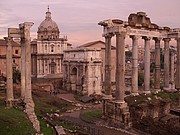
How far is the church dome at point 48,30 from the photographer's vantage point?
6450 cm

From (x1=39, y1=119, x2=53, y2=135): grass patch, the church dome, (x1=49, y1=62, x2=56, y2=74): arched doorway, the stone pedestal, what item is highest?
the church dome

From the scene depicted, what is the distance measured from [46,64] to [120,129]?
42.1 metres

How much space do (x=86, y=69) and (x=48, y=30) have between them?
75.9ft

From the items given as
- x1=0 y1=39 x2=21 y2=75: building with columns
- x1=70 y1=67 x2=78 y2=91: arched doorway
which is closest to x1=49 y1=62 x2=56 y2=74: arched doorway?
x1=0 y1=39 x2=21 y2=75: building with columns

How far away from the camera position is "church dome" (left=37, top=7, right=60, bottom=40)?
212ft

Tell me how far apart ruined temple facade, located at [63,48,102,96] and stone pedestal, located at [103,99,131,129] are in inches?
924

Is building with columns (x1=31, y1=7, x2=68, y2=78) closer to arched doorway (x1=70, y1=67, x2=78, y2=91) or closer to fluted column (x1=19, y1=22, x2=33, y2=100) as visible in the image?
arched doorway (x1=70, y1=67, x2=78, y2=91)

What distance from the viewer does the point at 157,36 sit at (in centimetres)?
2684

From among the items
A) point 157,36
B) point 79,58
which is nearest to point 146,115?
point 157,36

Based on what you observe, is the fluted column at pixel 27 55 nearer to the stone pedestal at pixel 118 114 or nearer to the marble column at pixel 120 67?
the stone pedestal at pixel 118 114

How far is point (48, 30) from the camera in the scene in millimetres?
64750

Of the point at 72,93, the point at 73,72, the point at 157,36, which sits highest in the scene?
the point at 157,36

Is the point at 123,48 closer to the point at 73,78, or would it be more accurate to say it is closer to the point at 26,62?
the point at 26,62

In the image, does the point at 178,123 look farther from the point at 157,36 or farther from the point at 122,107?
the point at 157,36
